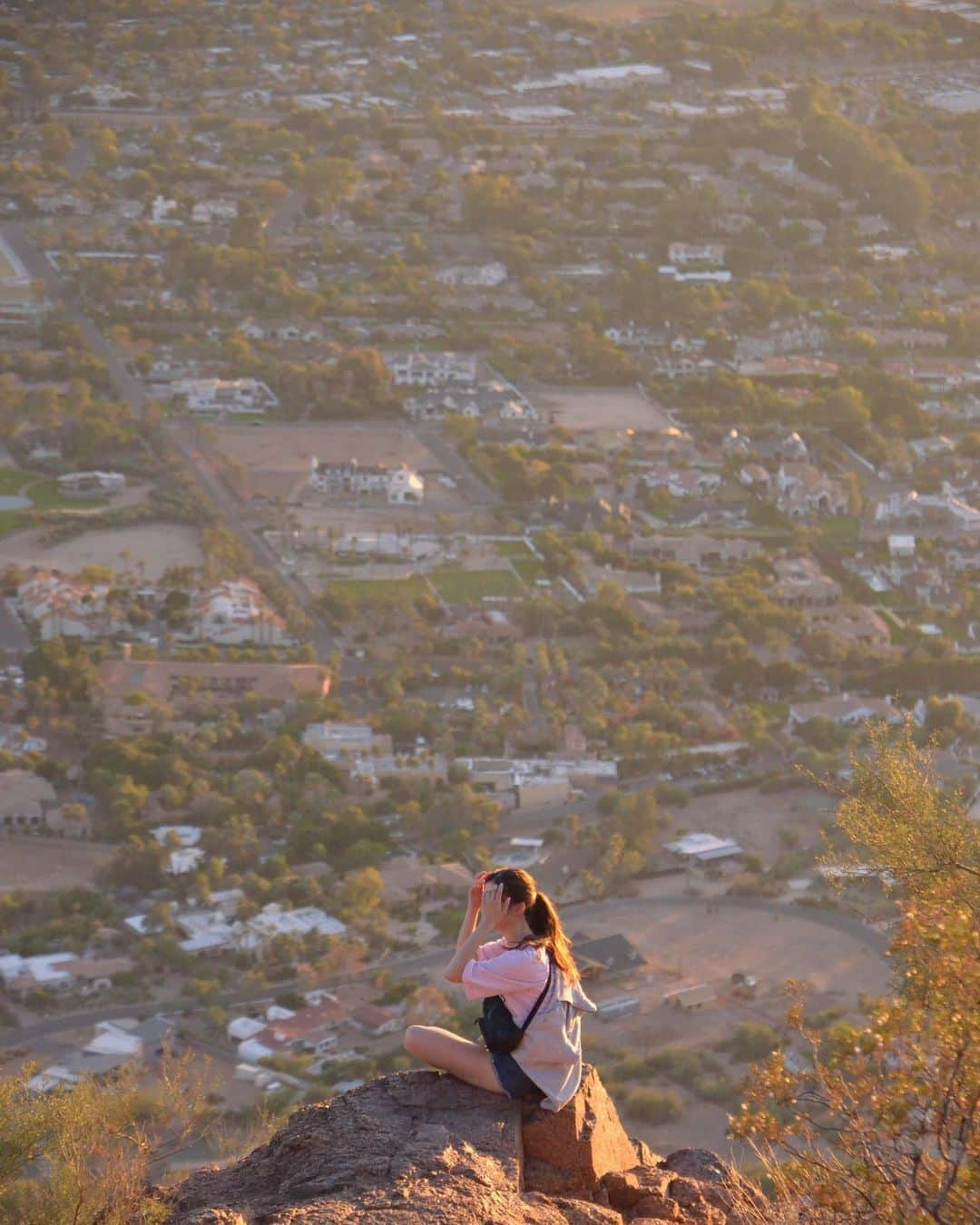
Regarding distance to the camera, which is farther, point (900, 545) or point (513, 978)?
point (900, 545)

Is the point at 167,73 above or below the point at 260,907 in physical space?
below

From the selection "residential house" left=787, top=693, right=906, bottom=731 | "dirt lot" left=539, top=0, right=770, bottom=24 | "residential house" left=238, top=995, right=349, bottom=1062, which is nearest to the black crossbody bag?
"residential house" left=238, top=995, right=349, bottom=1062

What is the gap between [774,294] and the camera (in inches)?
886

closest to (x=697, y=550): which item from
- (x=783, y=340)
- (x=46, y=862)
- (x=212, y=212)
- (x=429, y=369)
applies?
(x=429, y=369)

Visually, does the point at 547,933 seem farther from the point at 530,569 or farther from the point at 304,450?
the point at 304,450

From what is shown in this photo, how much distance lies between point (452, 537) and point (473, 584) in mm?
965

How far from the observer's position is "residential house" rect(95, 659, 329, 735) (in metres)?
12.1

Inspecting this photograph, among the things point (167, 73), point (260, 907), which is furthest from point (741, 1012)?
point (167, 73)

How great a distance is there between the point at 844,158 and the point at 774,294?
20.4 feet

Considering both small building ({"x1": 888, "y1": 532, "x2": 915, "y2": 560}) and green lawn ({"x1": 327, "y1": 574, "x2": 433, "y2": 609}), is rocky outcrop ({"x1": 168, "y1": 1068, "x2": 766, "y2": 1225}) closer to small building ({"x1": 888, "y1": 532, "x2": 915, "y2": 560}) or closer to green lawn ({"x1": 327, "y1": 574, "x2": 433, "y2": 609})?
green lawn ({"x1": 327, "y1": 574, "x2": 433, "y2": 609})

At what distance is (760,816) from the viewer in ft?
36.3

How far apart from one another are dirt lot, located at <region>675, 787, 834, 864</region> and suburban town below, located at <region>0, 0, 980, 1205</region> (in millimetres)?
37

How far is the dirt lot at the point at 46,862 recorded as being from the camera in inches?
394

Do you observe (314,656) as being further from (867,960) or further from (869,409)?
(869,409)
